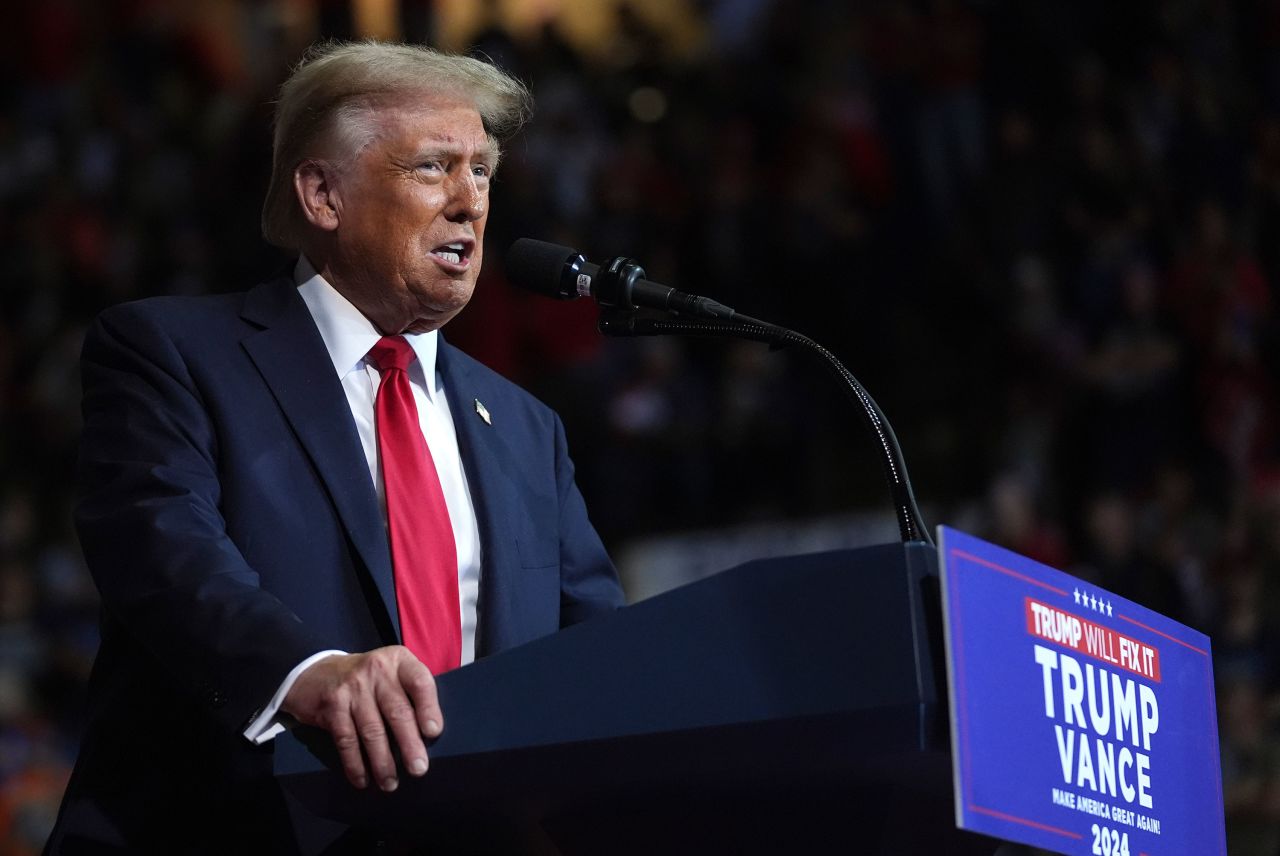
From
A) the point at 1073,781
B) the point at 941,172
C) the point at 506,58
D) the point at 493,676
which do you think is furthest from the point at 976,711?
the point at 506,58

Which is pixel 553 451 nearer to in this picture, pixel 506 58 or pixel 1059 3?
pixel 1059 3

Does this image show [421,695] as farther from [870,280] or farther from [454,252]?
[870,280]

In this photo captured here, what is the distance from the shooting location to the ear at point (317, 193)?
80.5 inches

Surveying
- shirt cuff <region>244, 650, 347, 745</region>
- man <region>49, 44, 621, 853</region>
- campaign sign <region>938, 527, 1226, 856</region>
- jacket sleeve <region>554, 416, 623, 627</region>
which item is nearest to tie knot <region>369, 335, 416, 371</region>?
man <region>49, 44, 621, 853</region>

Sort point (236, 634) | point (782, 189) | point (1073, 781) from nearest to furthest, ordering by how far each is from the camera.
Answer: point (1073, 781) → point (236, 634) → point (782, 189)

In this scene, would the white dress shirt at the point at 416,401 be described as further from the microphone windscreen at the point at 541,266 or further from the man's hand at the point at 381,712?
the man's hand at the point at 381,712

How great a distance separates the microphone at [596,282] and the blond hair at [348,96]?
10.3 inches

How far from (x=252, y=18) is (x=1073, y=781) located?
10549mm

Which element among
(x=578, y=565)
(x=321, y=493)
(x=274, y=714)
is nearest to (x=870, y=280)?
(x=578, y=565)

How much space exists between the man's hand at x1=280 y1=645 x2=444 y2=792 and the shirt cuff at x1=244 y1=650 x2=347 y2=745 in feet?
0.17

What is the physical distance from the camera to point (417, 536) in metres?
1.84

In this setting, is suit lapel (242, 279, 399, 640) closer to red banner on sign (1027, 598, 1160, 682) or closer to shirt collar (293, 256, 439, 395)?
shirt collar (293, 256, 439, 395)

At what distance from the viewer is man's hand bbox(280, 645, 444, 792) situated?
1416mm

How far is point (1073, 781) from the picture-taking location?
143cm
